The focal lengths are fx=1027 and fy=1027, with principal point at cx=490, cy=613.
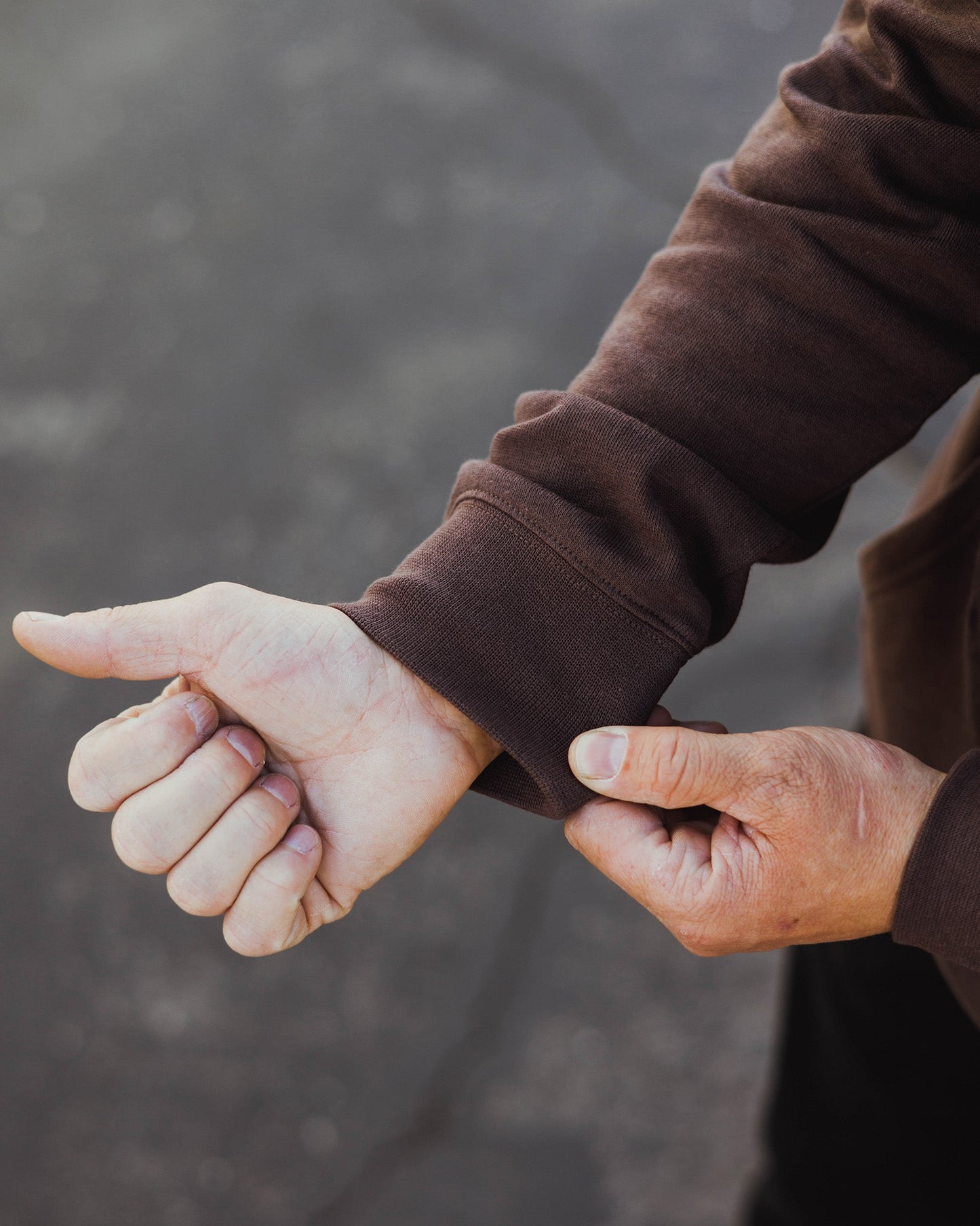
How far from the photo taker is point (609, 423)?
3.43 feet

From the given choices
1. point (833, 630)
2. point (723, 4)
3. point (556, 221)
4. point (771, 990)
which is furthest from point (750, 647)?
point (723, 4)

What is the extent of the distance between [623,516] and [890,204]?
396 mm

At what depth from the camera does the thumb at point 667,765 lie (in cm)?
100

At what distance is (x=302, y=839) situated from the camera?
1083mm

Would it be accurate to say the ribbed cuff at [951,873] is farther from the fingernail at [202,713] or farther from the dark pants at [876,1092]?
the fingernail at [202,713]

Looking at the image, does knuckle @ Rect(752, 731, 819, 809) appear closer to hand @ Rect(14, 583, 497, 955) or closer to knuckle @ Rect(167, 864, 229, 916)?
hand @ Rect(14, 583, 497, 955)

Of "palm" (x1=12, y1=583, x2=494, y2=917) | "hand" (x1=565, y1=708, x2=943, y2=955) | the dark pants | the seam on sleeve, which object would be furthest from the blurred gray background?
the seam on sleeve

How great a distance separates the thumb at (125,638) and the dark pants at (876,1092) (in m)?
0.93

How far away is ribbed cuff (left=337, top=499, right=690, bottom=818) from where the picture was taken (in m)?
1.03

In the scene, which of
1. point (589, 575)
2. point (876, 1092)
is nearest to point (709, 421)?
point (589, 575)

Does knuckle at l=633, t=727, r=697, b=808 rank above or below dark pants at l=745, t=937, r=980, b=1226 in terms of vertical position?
above

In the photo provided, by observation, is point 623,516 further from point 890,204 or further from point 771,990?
point 771,990

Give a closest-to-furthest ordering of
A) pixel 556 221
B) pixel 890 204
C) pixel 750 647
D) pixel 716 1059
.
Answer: pixel 890 204, pixel 716 1059, pixel 750 647, pixel 556 221

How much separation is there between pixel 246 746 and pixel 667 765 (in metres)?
0.44
